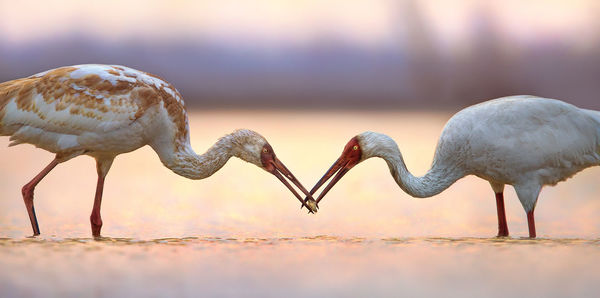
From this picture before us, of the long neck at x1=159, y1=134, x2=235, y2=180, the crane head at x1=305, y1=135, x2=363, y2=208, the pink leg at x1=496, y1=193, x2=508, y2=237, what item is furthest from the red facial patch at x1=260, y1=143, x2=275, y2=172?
the pink leg at x1=496, y1=193, x2=508, y2=237

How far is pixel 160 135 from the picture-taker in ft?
31.1

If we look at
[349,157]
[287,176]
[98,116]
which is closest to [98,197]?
[98,116]

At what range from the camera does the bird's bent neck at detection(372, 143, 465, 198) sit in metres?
9.54

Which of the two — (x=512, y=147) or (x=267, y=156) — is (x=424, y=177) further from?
(x=267, y=156)

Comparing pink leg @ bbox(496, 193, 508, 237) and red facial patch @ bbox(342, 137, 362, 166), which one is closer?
red facial patch @ bbox(342, 137, 362, 166)

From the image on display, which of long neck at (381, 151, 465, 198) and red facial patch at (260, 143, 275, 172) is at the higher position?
red facial patch at (260, 143, 275, 172)

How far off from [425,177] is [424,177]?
14 millimetres

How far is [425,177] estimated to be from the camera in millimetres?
9672

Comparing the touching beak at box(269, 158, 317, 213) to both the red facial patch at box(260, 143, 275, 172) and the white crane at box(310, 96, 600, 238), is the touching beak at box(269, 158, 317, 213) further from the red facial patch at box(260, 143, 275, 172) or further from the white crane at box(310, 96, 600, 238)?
the white crane at box(310, 96, 600, 238)

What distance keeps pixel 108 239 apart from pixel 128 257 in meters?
1.26

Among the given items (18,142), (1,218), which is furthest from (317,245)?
(1,218)

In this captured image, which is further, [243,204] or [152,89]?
[243,204]

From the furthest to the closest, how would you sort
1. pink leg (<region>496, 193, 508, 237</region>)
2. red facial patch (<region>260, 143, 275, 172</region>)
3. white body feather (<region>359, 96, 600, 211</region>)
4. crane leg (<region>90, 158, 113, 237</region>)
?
pink leg (<region>496, 193, 508, 237</region>) < crane leg (<region>90, 158, 113, 237</region>) < red facial patch (<region>260, 143, 275, 172</region>) < white body feather (<region>359, 96, 600, 211</region>)

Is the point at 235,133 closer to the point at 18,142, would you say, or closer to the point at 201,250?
the point at 201,250
